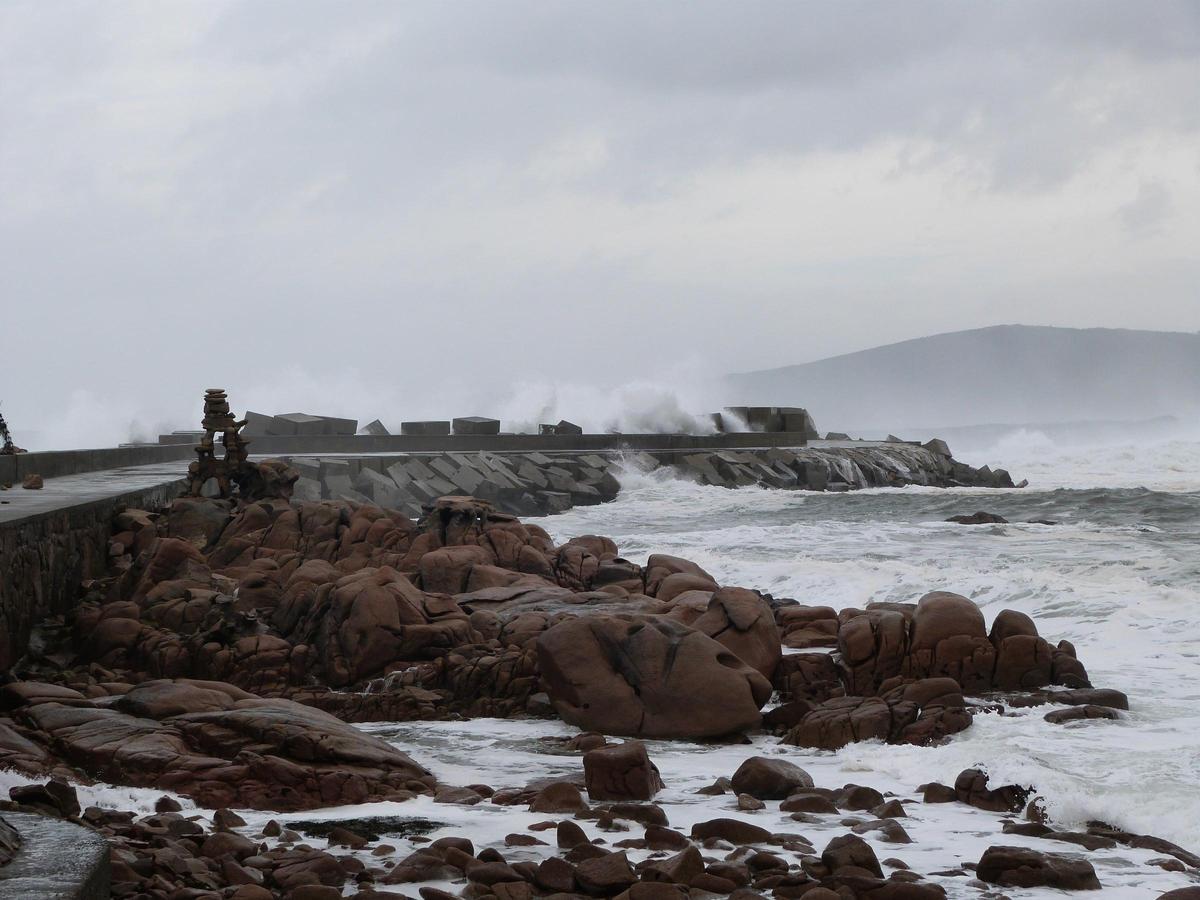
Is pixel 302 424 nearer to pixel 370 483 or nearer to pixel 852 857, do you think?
pixel 370 483

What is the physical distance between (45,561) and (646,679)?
4735 millimetres

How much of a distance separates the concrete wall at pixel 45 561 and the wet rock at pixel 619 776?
13.7ft

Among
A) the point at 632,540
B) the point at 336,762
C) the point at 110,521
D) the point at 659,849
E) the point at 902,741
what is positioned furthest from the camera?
the point at 632,540

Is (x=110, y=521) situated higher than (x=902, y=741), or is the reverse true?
(x=110, y=521)

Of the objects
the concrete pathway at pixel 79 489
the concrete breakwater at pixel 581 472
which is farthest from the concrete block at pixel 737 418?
the concrete pathway at pixel 79 489

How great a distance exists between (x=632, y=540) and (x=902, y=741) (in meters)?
12.8

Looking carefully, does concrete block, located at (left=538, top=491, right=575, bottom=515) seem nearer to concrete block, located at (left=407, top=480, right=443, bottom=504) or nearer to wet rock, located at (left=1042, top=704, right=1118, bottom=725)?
concrete block, located at (left=407, top=480, right=443, bottom=504)

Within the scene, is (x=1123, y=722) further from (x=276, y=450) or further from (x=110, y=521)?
(x=276, y=450)

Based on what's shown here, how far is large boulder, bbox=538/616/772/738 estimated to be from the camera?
7312 millimetres

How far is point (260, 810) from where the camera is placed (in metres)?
5.33

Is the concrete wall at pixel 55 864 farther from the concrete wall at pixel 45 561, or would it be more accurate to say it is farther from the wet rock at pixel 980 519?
the wet rock at pixel 980 519

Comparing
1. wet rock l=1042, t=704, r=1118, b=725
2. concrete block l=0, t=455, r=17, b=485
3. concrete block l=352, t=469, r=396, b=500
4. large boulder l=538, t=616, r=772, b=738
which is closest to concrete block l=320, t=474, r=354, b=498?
concrete block l=352, t=469, r=396, b=500

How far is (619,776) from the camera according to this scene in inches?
223

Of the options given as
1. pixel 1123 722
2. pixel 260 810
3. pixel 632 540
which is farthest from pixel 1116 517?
pixel 260 810
